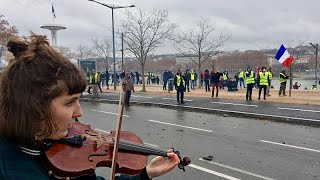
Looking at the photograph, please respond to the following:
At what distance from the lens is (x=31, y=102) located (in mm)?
1209

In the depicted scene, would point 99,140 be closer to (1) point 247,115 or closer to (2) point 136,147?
(2) point 136,147

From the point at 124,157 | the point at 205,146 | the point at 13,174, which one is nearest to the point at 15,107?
the point at 13,174

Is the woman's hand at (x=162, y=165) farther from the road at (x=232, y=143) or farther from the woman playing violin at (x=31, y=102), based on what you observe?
the road at (x=232, y=143)

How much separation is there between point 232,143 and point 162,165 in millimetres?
6762

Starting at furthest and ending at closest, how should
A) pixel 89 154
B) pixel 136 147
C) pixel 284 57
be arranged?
1. pixel 284 57
2. pixel 136 147
3. pixel 89 154

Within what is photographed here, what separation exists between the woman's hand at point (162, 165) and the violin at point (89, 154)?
6 centimetres

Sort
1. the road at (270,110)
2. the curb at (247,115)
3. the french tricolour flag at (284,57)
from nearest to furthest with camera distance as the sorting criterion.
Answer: the curb at (247,115) < the road at (270,110) < the french tricolour flag at (284,57)

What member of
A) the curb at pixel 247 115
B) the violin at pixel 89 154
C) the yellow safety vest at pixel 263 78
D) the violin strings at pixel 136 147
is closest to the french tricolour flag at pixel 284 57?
the yellow safety vest at pixel 263 78

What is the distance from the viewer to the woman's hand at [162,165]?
6.79 ft

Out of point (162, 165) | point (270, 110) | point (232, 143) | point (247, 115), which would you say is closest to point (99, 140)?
point (162, 165)

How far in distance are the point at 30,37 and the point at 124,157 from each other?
33.8 inches

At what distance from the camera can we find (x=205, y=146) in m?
8.28

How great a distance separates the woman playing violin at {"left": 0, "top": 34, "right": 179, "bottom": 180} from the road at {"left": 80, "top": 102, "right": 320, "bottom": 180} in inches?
→ 74.5

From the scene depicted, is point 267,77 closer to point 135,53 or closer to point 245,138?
point 245,138
